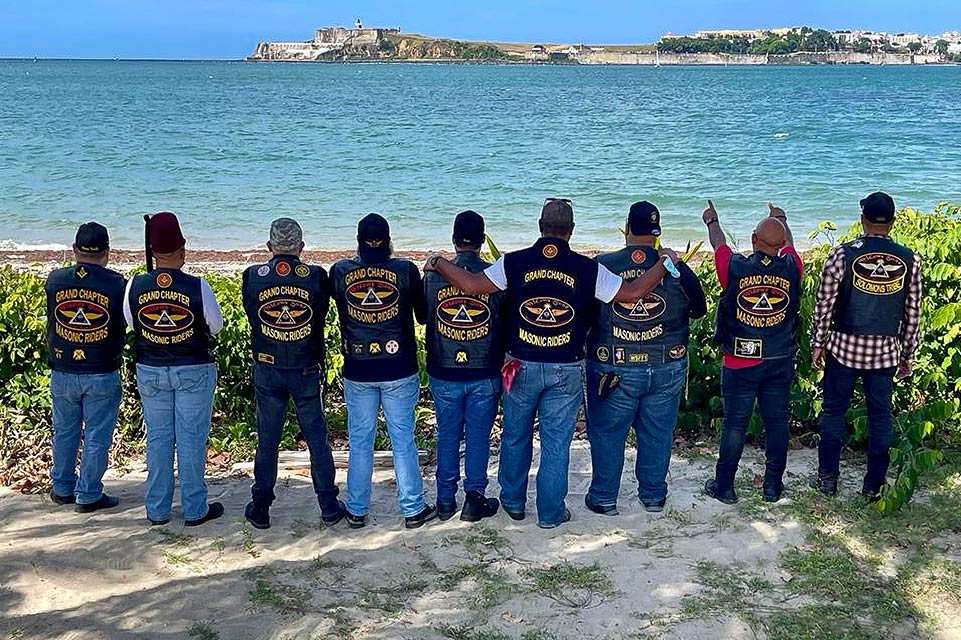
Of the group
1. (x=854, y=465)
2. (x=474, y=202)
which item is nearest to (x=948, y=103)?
(x=474, y=202)

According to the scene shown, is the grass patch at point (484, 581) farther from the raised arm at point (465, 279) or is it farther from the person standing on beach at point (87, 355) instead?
the person standing on beach at point (87, 355)

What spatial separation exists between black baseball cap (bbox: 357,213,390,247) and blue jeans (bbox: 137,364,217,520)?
1247 mm

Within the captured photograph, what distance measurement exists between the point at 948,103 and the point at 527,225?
2041 inches

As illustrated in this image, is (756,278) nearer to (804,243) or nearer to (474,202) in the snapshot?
(804,243)

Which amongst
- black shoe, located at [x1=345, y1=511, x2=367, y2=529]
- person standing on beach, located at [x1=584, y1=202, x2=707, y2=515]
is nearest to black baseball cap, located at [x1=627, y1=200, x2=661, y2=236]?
person standing on beach, located at [x1=584, y1=202, x2=707, y2=515]

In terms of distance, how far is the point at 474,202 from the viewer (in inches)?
912

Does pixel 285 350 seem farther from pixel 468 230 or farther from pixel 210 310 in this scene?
pixel 468 230

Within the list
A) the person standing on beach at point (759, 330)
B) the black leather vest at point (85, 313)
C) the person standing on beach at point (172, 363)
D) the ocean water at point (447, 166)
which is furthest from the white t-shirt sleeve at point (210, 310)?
the ocean water at point (447, 166)

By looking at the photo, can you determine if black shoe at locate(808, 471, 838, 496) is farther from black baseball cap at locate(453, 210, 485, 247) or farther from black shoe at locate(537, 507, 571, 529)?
black baseball cap at locate(453, 210, 485, 247)

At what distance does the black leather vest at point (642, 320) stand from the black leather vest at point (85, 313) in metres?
2.96

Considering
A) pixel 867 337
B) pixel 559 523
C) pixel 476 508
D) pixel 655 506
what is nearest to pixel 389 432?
pixel 476 508

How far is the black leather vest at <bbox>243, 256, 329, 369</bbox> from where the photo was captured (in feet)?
18.4

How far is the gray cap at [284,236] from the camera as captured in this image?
18.4 feet

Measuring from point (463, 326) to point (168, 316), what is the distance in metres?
1.73
